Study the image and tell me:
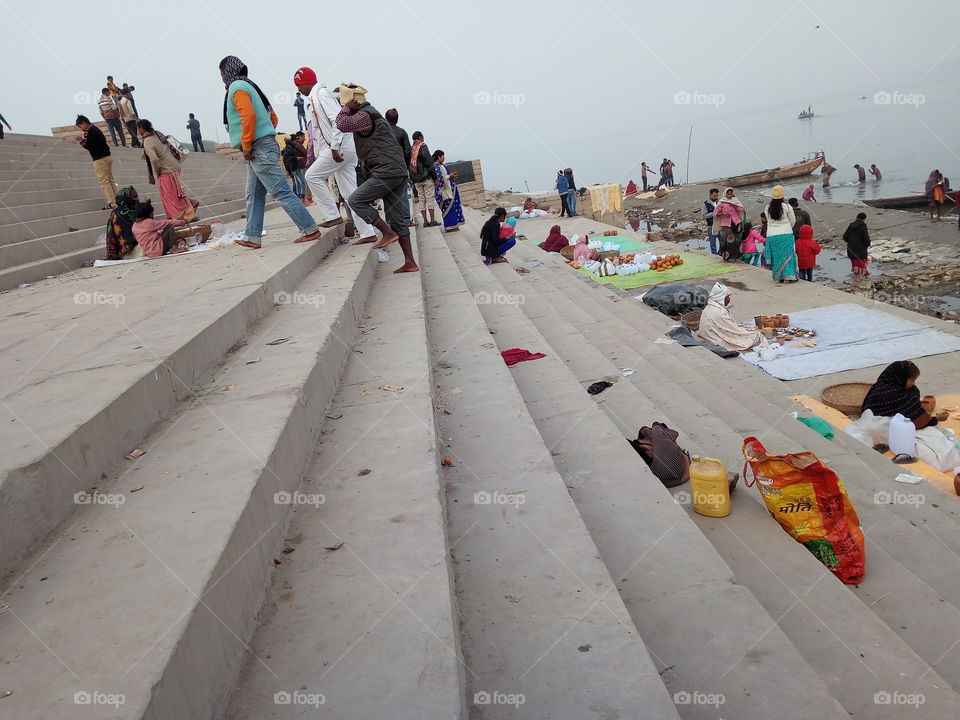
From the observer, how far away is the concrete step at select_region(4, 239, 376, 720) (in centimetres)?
129

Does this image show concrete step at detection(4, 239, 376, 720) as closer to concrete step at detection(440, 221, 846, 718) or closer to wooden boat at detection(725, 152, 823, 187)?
concrete step at detection(440, 221, 846, 718)

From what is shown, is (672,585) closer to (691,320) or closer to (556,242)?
(691,320)

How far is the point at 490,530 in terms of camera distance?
7.84ft

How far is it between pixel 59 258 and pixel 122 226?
27.9 inches

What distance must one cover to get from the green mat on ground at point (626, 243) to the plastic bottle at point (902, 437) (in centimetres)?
914

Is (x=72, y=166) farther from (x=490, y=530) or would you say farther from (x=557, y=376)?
(x=490, y=530)

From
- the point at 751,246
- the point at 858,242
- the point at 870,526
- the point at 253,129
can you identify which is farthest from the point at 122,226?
the point at 858,242

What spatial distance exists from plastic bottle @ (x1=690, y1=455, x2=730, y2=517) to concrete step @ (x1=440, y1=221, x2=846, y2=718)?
0.33 m

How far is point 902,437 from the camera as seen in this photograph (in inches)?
193

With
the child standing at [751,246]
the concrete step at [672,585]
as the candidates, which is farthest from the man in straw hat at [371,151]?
the child standing at [751,246]

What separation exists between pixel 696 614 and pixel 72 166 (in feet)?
40.6

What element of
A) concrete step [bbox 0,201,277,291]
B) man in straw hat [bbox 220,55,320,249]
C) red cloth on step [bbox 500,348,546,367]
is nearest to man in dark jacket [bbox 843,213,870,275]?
red cloth on step [bbox 500,348,546,367]

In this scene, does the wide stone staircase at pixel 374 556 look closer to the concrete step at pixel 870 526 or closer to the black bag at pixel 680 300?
the concrete step at pixel 870 526

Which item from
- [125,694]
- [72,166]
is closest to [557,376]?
[125,694]
